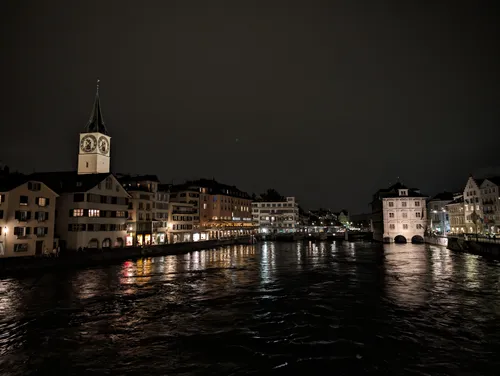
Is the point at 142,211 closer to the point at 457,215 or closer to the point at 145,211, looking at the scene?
the point at 145,211

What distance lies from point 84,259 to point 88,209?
10.3 meters

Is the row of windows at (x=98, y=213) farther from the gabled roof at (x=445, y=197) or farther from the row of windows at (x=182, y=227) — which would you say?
the gabled roof at (x=445, y=197)

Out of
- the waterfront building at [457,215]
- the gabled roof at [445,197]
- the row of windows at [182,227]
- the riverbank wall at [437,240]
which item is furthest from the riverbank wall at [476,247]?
the row of windows at [182,227]

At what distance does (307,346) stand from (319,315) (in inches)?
256

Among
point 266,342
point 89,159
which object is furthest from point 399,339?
point 89,159

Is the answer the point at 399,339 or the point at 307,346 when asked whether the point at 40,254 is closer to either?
the point at 307,346

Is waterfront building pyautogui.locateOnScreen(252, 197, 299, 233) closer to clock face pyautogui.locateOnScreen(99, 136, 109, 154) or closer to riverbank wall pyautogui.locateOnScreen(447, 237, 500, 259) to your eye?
clock face pyautogui.locateOnScreen(99, 136, 109, 154)

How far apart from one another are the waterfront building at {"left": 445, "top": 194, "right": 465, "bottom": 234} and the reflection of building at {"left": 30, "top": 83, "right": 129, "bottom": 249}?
312ft

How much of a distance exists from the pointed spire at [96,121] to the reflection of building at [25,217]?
36.1 meters

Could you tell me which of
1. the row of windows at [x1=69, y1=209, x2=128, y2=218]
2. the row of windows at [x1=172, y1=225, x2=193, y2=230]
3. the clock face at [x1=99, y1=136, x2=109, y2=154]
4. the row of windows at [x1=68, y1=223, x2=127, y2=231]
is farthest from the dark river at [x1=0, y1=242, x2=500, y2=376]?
the row of windows at [x1=172, y1=225, x2=193, y2=230]

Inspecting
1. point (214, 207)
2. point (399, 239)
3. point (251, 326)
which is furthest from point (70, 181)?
point (399, 239)

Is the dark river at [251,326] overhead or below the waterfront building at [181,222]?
below

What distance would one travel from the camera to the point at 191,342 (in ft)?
64.6

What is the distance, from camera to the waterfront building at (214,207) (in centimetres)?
11188
